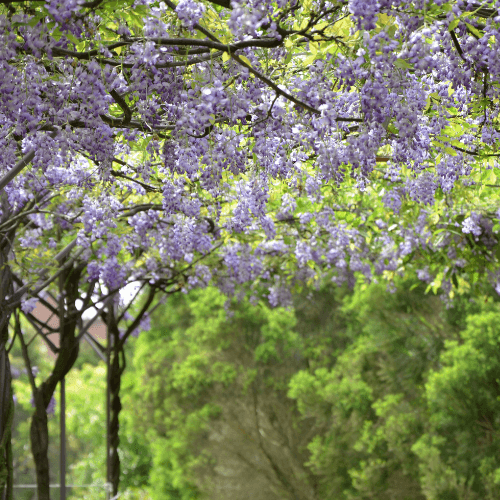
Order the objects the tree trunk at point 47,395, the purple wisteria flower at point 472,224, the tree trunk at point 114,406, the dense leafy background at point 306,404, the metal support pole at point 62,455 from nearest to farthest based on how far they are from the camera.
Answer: the tree trunk at point 47,395, the purple wisteria flower at point 472,224, the metal support pole at point 62,455, the tree trunk at point 114,406, the dense leafy background at point 306,404

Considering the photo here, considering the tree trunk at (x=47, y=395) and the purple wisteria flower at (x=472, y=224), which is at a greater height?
the purple wisteria flower at (x=472, y=224)

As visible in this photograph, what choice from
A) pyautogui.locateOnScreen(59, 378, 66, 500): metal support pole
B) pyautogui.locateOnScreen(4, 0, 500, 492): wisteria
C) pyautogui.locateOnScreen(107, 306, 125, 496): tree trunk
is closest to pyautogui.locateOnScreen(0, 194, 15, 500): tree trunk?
pyautogui.locateOnScreen(4, 0, 500, 492): wisteria

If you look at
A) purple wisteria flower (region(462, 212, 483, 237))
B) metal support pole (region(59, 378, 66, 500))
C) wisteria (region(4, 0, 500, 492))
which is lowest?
metal support pole (region(59, 378, 66, 500))

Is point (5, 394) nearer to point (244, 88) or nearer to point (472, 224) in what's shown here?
point (244, 88)

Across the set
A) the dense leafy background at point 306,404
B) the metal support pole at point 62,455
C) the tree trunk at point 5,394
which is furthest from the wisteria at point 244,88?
the dense leafy background at point 306,404

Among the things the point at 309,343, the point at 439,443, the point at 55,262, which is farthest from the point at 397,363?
the point at 55,262

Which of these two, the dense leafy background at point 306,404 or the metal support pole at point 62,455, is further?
the dense leafy background at point 306,404

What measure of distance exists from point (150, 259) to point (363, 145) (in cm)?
366

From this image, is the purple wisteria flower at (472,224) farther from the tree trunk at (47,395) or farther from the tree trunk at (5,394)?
the tree trunk at (5,394)

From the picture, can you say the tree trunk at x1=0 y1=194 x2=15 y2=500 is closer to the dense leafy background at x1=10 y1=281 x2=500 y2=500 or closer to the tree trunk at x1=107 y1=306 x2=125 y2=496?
the tree trunk at x1=107 y1=306 x2=125 y2=496

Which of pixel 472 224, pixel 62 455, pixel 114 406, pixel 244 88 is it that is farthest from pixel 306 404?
pixel 244 88

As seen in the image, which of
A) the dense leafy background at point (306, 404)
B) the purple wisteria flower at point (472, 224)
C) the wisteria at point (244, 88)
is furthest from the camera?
the dense leafy background at point (306, 404)

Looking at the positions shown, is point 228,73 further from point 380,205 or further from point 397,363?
point 397,363

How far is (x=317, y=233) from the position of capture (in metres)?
5.36
